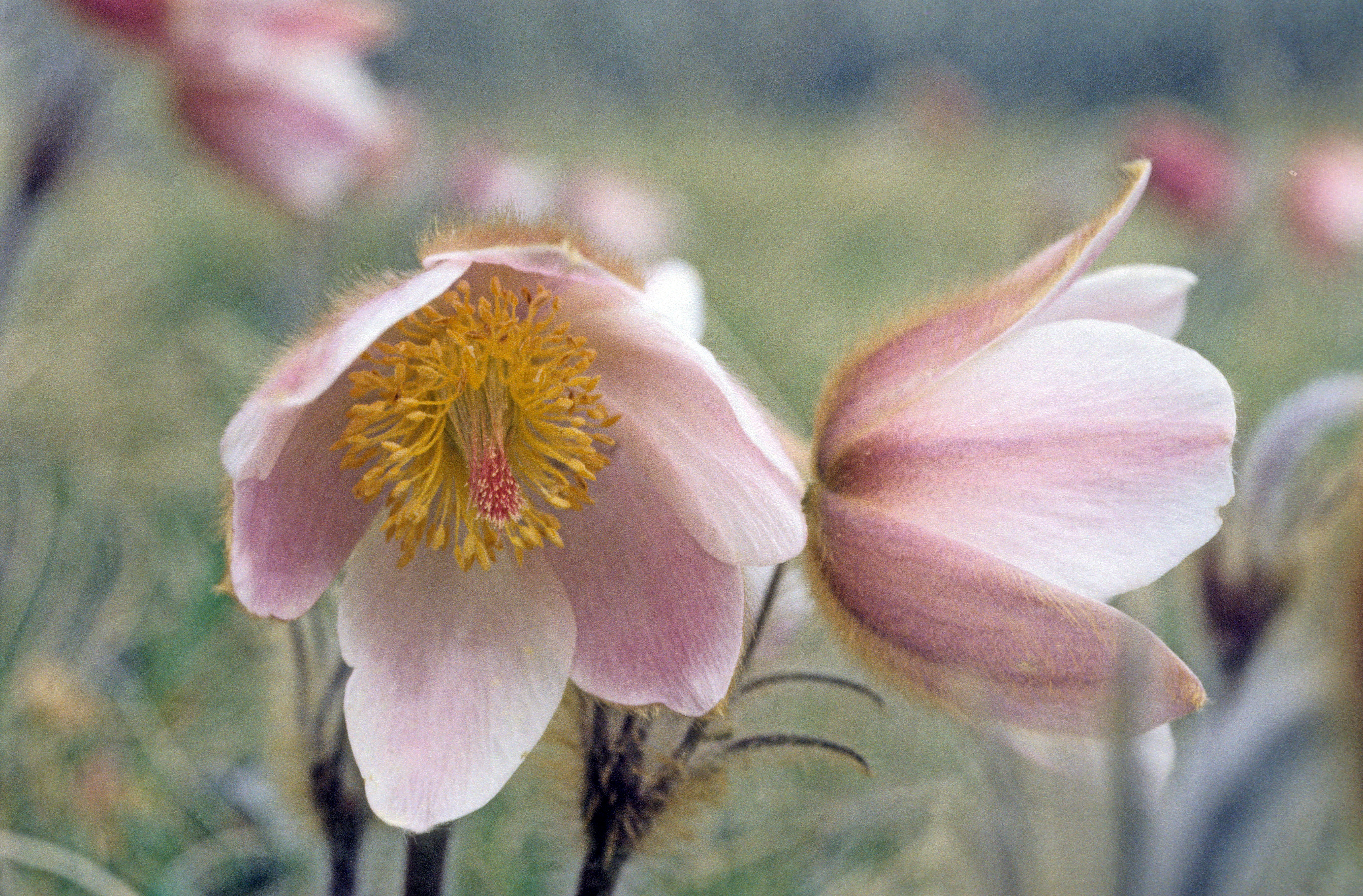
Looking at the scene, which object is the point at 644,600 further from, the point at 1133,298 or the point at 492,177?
the point at 492,177

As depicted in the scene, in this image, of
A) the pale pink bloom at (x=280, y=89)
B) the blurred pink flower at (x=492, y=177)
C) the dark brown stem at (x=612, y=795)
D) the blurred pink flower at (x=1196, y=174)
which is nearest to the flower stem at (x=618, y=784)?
the dark brown stem at (x=612, y=795)

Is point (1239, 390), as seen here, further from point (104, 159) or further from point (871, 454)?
point (104, 159)

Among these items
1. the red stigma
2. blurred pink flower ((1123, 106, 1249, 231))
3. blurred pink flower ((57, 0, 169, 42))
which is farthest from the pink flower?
blurred pink flower ((1123, 106, 1249, 231))

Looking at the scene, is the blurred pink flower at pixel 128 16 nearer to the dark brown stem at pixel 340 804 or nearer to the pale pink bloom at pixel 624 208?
the dark brown stem at pixel 340 804

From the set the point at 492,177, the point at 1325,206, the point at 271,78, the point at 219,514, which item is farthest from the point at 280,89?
the point at 1325,206

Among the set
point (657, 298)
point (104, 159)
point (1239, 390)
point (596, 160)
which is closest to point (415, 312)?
point (657, 298)

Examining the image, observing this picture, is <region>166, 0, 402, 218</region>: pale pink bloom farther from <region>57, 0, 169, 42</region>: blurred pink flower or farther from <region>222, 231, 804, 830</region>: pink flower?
<region>222, 231, 804, 830</region>: pink flower
